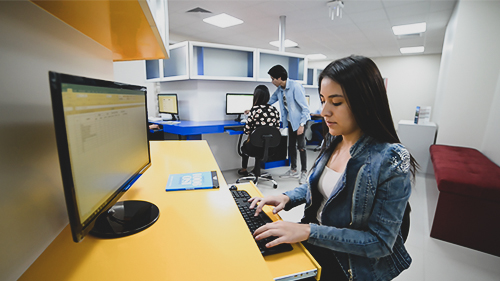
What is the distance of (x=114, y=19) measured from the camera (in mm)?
768

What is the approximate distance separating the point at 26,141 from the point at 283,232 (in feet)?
2.31

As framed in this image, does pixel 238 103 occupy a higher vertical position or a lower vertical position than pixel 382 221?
higher

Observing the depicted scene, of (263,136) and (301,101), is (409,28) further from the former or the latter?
(263,136)

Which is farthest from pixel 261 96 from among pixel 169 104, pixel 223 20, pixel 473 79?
pixel 223 20

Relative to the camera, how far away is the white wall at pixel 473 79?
113 inches

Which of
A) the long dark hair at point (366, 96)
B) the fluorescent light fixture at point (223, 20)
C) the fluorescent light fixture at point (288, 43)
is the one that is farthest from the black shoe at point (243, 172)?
the fluorescent light fixture at point (288, 43)

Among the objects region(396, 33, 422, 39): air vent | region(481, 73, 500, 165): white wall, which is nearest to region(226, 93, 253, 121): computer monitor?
region(481, 73, 500, 165): white wall

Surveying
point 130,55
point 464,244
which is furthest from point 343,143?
point 464,244

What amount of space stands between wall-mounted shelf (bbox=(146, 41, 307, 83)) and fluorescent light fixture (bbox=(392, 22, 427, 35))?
9.39ft

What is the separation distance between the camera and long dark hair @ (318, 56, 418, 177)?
76 cm

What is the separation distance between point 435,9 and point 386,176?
4750 millimetres

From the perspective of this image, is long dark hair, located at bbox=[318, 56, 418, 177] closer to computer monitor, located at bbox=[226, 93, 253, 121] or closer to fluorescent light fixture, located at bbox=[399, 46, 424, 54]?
computer monitor, located at bbox=[226, 93, 253, 121]

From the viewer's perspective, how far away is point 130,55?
1488 mm

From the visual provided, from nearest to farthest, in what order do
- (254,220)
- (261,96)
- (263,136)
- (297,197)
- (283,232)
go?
(283,232), (254,220), (297,197), (263,136), (261,96)
